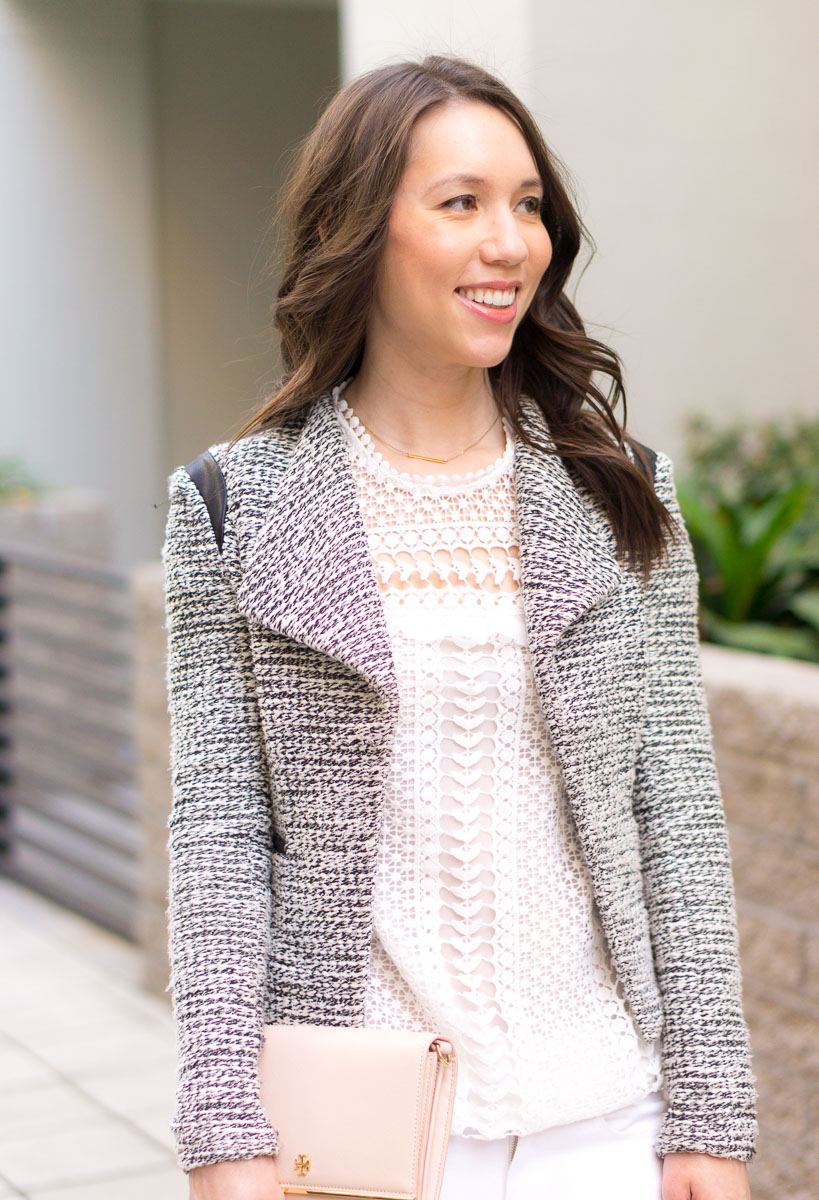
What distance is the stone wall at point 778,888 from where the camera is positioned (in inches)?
122

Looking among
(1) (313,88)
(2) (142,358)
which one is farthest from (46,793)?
(1) (313,88)

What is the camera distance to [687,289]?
189 inches

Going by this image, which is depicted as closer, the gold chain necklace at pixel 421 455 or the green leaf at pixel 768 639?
the gold chain necklace at pixel 421 455

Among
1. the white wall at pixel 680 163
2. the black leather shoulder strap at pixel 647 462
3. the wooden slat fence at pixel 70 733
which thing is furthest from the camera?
the wooden slat fence at pixel 70 733

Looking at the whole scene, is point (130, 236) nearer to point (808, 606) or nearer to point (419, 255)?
point (808, 606)

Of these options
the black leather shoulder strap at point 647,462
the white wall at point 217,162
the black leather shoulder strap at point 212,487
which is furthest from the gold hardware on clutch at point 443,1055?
the white wall at point 217,162

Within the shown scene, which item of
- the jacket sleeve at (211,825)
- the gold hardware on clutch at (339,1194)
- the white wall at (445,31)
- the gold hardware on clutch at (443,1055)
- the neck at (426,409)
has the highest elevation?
the white wall at (445,31)

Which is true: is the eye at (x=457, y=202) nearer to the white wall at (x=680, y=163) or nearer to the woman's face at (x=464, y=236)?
the woman's face at (x=464, y=236)

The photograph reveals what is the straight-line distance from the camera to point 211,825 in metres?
1.70

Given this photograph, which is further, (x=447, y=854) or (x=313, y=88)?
(x=313, y=88)

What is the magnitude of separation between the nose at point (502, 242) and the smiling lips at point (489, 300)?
34 mm

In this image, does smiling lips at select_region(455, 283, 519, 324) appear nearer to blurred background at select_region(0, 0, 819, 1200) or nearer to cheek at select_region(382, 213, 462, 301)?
cheek at select_region(382, 213, 462, 301)

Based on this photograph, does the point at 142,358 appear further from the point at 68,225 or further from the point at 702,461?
the point at 702,461

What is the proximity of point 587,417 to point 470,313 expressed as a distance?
0.96 feet
